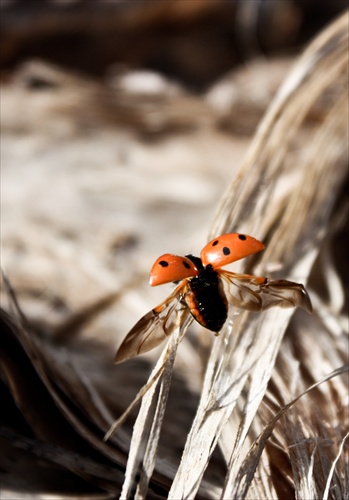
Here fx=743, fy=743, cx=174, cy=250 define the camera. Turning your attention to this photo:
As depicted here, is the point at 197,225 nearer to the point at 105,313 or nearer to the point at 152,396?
the point at 105,313

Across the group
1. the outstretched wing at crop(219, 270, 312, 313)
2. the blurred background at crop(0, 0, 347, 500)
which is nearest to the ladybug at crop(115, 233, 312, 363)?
the outstretched wing at crop(219, 270, 312, 313)

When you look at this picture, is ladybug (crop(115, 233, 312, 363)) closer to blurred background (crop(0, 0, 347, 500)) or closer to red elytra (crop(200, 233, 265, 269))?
red elytra (crop(200, 233, 265, 269))

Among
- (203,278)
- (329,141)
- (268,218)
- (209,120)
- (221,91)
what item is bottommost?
(203,278)

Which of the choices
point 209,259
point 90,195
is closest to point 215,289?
point 209,259

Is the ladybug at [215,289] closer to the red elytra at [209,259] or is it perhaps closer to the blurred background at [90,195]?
the red elytra at [209,259]

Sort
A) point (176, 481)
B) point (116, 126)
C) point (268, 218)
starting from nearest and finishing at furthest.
→ point (176, 481)
point (268, 218)
point (116, 126)

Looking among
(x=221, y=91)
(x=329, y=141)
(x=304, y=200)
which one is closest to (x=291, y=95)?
(x=329, y=141)

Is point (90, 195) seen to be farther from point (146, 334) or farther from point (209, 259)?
point (146, 334)

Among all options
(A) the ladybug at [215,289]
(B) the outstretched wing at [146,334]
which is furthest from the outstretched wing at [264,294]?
(B) the outstretched wing at [146,334]
